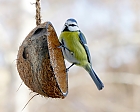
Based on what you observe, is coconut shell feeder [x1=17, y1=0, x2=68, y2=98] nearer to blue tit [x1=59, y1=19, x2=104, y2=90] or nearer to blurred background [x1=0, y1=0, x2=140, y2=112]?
blue tit [x1=59, y1=19, x2=104, y2=90]

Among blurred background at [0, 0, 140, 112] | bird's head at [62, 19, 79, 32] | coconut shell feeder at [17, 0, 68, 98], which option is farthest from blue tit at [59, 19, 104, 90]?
blurred background at [0, 0, 140, 112]

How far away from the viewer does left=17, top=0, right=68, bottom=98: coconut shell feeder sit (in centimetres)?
95

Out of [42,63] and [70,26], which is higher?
[70,26]

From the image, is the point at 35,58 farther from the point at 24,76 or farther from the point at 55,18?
the point at 55,18

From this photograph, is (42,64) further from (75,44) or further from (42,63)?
(75,44)

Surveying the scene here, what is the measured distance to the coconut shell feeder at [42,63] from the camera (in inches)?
37.2

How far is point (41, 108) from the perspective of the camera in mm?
3404

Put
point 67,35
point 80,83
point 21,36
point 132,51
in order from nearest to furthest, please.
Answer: point 67,35, point 21,36, point 80,83, point 132,51

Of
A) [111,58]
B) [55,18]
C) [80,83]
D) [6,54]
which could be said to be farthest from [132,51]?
[6,54]

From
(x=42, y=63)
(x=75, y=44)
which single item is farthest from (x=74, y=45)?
(x=42, y=63)

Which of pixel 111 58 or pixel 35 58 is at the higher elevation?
pixel 35 58

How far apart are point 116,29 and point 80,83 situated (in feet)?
2.48

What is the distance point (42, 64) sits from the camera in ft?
3.10

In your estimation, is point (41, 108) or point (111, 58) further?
point (111, 58)
